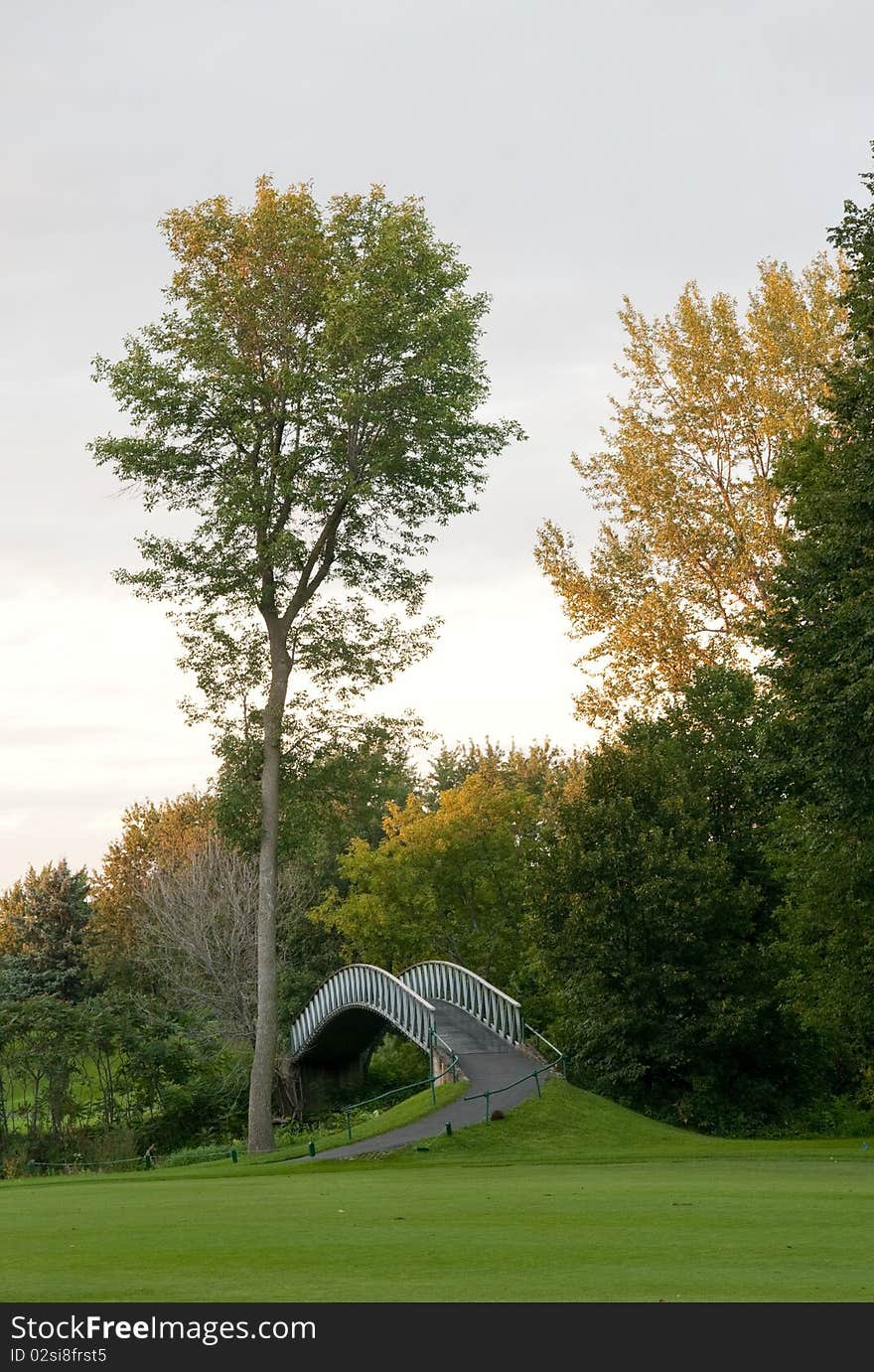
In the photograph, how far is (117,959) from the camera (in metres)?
68.1

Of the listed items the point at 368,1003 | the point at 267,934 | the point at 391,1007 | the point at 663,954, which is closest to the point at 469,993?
the point at 391,1007

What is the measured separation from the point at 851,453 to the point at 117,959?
51.9 meters

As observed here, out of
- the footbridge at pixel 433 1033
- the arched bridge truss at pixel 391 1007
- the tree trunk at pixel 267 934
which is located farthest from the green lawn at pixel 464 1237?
the arched bridge truss at pixel 391 1007

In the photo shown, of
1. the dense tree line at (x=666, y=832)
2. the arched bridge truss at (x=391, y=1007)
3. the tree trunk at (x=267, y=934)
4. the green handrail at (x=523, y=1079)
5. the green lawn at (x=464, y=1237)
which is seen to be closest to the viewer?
the green lawn at (x=464, y=1237)

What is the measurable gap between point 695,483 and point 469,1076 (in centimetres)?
2105

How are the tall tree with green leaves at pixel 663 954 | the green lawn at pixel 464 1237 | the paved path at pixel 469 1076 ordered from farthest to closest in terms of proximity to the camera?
the tall tree with green leaves at pixel 663 954, the paved path at pixel 469 1076, the green lawn at pixel 464 1237

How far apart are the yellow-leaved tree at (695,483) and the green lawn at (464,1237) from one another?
22.6 meters

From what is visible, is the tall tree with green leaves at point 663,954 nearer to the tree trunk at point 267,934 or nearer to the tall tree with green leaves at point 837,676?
the tall tree with green leaves at point 837,676

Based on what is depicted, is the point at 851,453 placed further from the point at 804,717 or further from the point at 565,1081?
the point at 565,1081

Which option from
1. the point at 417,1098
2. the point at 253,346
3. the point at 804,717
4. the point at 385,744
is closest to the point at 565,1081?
the point at 417,1098

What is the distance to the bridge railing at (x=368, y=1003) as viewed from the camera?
40.6 meters

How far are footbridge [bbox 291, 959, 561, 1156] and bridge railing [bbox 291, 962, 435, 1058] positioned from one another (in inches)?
1.4

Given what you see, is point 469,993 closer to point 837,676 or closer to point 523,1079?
point 523,1079

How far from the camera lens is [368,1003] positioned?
1761 inches
